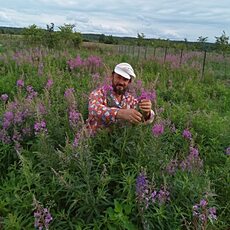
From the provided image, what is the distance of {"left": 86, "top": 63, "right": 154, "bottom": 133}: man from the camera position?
3.15 meters

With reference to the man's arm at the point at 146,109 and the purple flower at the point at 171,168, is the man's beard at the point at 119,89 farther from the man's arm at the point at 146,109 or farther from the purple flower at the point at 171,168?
the purple flower at the point at 171,168

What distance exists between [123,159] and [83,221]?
712 millimetres

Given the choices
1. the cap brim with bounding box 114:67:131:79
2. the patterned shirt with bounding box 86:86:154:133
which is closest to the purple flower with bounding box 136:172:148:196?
the patterned shirt with bounding box 86:86:154:133

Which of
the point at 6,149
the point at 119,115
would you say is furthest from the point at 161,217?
the point at 6,149

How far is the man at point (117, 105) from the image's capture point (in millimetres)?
3146

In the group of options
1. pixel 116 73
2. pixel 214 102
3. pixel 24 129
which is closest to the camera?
pixel 116 73

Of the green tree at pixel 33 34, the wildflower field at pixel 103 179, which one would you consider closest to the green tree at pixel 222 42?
the green tree at pixel 33 34

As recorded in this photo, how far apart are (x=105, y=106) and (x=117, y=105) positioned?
209mm

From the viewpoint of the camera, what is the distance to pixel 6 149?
3.59m

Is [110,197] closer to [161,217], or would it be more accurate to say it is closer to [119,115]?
[161,217]

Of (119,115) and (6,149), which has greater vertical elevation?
(119,115)

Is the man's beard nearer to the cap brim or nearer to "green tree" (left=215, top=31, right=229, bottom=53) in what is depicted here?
the cap brim

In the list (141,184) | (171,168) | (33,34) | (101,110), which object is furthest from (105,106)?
(33,34)

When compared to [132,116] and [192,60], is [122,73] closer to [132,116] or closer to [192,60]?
[132,116]
